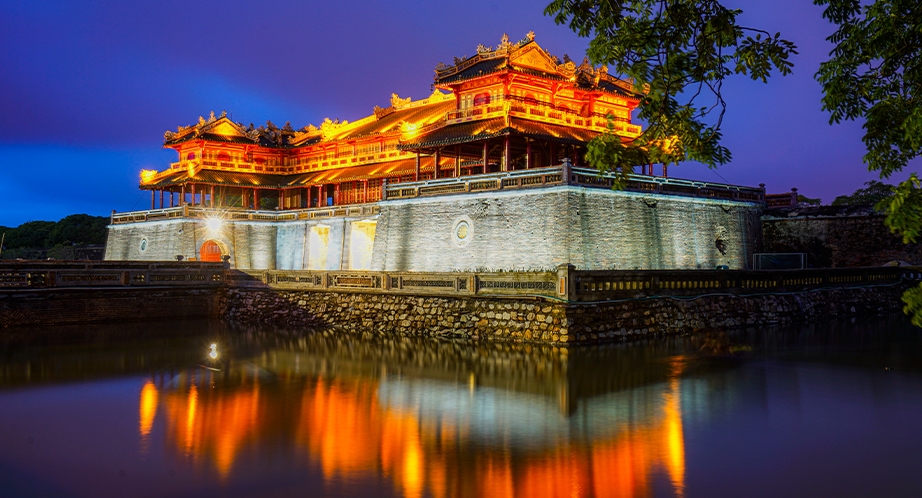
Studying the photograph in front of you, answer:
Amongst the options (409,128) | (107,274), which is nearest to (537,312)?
(107,274)

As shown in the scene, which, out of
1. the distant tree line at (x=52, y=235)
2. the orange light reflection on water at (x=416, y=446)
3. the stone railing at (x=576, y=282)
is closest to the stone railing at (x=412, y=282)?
the stone railing at (x=576, y=282)

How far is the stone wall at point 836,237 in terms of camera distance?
105ft

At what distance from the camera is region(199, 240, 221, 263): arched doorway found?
4147cm

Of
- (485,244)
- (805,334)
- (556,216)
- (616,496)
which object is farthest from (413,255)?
(616,496)

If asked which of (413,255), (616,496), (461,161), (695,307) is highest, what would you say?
Answer: (461,161)

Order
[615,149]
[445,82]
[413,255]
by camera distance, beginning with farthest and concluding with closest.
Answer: [445,82]
[413,255]
[615,149]

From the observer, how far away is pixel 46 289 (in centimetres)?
2559

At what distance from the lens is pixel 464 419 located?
12.8 meters

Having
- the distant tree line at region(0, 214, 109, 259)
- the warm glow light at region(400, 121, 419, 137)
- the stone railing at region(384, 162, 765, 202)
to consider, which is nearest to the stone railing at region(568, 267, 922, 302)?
the stone railing at region(384, 162, 765, 202)

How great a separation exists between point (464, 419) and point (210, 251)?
32788 millimetres

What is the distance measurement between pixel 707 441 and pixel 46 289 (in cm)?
2335

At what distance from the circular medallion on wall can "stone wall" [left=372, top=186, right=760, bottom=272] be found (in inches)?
1.5

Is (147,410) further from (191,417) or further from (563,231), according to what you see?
(563,231)

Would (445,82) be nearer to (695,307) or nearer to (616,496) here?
(695,307)
